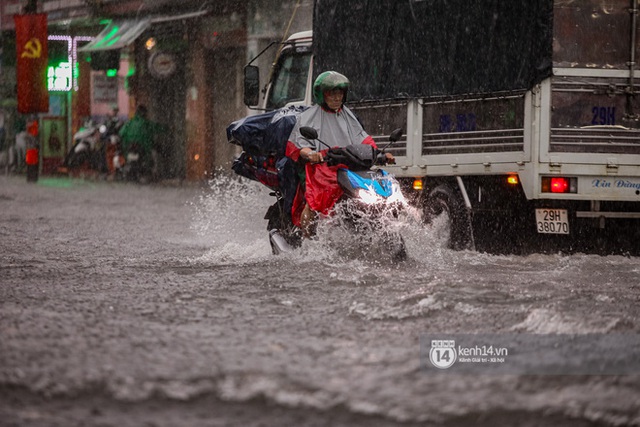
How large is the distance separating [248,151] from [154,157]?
20.4 metres

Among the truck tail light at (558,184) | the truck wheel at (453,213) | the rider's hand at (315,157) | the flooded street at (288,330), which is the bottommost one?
the flooded street at (288,330)

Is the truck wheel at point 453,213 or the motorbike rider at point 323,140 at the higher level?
the motorbike rider at point 323,140

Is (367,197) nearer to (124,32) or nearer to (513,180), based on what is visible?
(513,180)

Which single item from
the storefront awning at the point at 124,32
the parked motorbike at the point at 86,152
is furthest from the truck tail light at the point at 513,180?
the parked motorbike at the point at 86,152

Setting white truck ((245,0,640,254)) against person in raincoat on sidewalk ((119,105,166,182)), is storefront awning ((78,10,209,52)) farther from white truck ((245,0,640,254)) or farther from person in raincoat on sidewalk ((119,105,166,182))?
white truck ((245,0,640,254))

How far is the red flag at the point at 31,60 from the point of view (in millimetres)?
29531

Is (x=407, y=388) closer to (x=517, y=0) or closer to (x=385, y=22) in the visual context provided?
(x=517, y=0)

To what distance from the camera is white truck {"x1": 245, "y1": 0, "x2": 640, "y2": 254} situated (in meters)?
10.5

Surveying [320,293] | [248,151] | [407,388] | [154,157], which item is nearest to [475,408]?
[407,388]

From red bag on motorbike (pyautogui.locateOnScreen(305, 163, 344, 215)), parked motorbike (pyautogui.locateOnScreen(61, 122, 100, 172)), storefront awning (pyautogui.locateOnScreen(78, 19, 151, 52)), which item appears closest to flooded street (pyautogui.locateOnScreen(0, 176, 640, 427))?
red bag on motorbike (pyautogui.locateOnScreen(305, 163, 344, 215))

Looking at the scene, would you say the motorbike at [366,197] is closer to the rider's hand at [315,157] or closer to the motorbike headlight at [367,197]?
the motorbike headlight at [367,197]

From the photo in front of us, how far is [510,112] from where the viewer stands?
35.6 feet

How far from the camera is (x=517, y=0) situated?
10.9 meters

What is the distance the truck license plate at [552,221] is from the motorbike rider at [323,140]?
5.46 feet
